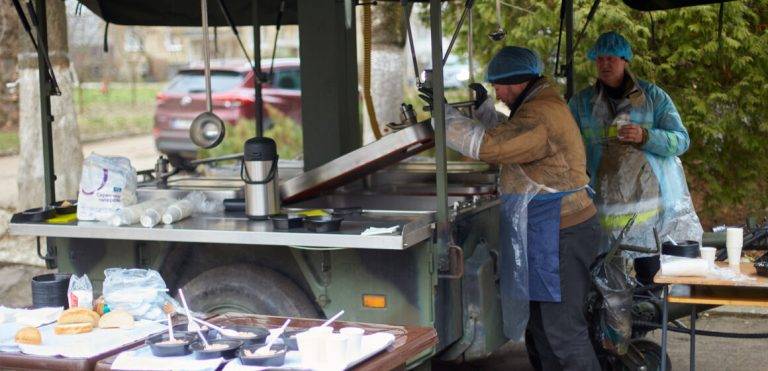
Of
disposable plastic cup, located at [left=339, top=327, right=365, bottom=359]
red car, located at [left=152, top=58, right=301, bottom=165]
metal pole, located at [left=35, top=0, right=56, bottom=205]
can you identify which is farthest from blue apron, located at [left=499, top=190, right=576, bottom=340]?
red car, located at [left=152, top=58, right=301, bottom=165]

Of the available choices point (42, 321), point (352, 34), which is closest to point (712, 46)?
point (352, 34)

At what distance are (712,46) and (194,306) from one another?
459cm

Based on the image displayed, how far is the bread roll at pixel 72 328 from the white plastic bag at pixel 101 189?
4.28 ft

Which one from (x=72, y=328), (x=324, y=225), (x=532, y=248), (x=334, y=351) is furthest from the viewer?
(x=532, y=248)

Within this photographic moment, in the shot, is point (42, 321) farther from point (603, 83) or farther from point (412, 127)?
point (603, 83)

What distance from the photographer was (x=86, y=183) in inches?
179

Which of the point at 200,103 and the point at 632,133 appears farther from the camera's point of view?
the point at 200,103

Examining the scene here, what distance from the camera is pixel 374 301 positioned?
4.29m

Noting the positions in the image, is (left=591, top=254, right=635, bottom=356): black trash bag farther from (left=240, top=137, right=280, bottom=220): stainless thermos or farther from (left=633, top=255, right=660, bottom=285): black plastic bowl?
(left=240, top=137, right=280, bottom=220): stainless thermos

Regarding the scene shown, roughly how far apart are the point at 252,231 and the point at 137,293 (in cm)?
74

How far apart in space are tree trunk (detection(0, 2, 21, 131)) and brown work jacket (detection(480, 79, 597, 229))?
6374 mm

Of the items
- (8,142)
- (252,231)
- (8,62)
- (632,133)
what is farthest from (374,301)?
(8,142)

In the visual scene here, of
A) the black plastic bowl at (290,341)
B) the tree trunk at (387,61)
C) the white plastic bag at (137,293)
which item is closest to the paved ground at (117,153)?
the tree trunk at (387,61)

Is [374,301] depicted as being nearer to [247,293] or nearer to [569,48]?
[247,293]
